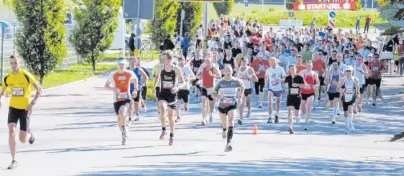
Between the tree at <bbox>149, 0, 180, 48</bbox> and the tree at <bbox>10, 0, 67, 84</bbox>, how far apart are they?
1779cm

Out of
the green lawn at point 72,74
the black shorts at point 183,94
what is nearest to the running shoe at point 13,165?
the black shorts at point 183,94

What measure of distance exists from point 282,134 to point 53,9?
14.4 metres

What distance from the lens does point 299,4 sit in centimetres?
6862

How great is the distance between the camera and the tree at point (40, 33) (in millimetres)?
32875

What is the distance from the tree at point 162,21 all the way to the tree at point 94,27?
10082mm

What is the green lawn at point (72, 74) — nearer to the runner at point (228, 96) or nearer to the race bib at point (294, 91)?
the race bib at point (294, 91)

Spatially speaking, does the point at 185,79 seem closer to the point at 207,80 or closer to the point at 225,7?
the point at 207,80

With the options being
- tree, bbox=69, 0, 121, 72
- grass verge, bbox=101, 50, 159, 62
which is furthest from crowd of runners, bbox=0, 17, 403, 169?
grass verge, bbox=101, 50, 159, 62

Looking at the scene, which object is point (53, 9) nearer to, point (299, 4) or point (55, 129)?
point (55, 129)

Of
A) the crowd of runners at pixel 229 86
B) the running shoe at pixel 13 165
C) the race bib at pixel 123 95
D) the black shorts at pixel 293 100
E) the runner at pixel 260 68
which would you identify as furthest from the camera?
the runner at pixel 260 68

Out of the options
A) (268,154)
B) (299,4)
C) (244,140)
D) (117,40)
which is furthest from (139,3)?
(299,4)

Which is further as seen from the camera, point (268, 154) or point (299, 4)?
point (299, 4)

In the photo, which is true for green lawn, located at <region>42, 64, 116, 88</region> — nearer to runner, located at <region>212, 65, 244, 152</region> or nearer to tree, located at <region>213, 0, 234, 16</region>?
runner, located at <region>212, 65, 244, 152</region>

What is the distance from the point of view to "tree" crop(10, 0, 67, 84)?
32.9m
